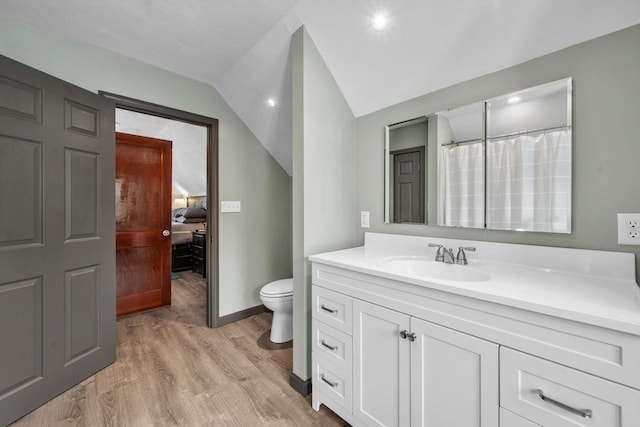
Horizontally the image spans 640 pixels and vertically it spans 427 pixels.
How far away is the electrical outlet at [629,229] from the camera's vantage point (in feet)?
3.53

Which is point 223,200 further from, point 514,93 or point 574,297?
point 574,297

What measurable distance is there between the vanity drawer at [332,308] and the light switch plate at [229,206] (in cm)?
149

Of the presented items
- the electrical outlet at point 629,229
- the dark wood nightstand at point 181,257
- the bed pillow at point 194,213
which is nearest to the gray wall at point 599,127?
the electrical outlet at point 629,229

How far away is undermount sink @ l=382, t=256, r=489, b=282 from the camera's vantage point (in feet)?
4.37

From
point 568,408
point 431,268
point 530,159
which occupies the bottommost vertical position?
point 568,408

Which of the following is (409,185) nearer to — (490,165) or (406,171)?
(406,171)

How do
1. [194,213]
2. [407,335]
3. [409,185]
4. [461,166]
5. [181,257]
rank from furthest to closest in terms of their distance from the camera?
[194,213] → [181,257] → [409,185] → [461,166] → [407,335]

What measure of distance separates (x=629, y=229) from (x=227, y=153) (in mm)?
2793

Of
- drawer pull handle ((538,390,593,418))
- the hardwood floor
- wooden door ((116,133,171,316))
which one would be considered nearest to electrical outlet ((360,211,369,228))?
the hardwood floor

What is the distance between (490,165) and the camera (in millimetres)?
1460

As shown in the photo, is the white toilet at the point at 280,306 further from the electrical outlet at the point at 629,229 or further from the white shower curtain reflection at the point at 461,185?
the electrical outlet at the point at 629,229

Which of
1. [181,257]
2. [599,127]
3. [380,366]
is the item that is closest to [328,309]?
[380,366]

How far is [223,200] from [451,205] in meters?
2.03

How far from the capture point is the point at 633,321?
687 millimetres
